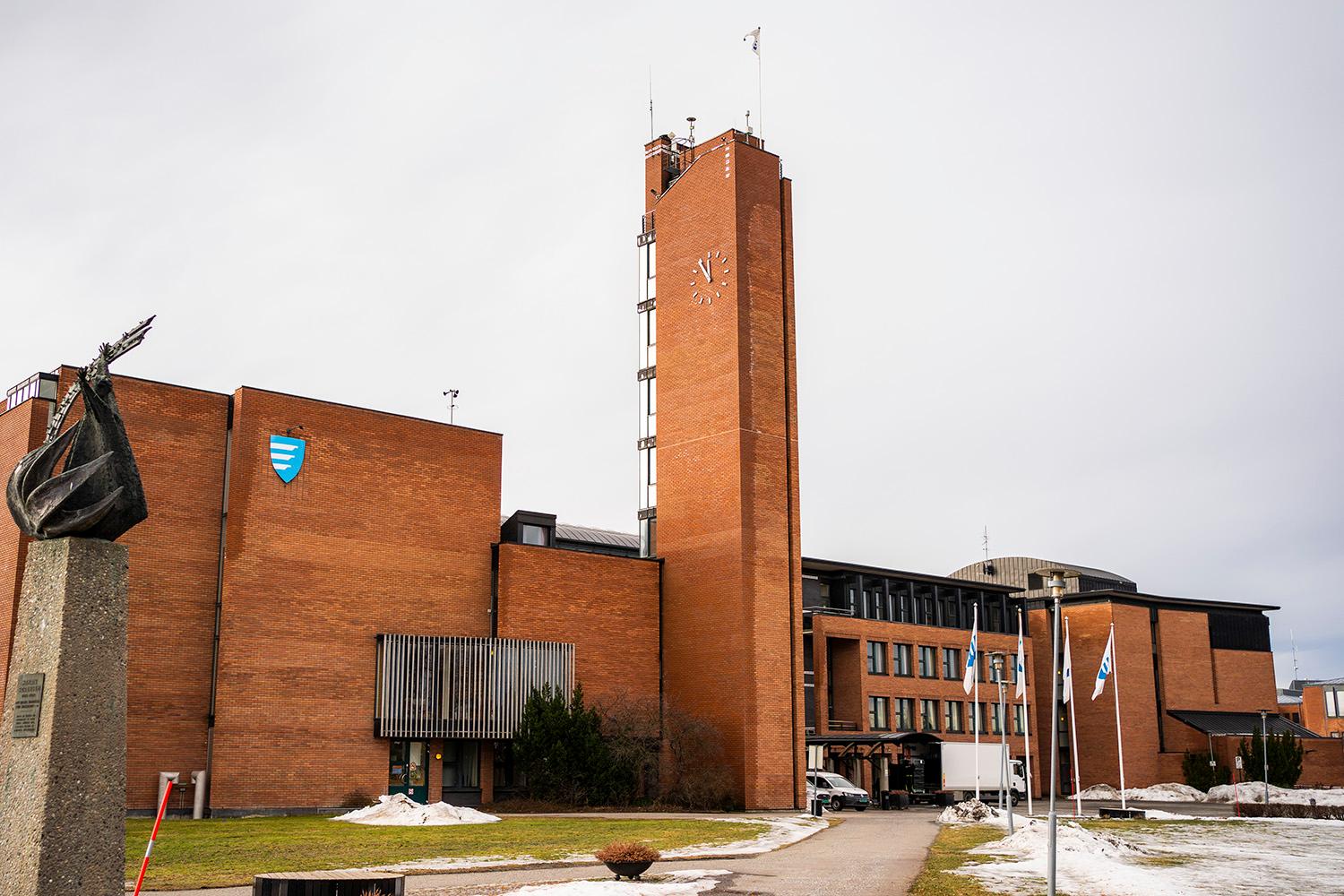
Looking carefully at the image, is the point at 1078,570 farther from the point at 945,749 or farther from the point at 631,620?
the point at 631,620

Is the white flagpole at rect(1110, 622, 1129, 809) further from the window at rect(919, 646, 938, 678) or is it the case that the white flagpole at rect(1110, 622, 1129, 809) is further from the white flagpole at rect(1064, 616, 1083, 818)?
the window at rect(919, 646, 938, 678)

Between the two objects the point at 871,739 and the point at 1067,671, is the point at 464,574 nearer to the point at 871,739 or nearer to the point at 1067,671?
the point at 871,739

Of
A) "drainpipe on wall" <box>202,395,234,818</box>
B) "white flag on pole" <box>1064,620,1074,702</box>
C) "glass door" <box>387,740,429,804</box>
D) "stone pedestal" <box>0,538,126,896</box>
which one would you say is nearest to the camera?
"stone pedestal" <box>0,538,126,896</box>

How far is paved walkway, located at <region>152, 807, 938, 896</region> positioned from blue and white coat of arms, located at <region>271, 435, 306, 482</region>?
20.6m

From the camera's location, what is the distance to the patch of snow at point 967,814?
1586 inches

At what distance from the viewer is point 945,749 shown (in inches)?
2314

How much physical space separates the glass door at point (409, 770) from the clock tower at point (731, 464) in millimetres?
10615

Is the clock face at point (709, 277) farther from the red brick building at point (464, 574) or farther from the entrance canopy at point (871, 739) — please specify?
the entrance canopy at point (871, 739)

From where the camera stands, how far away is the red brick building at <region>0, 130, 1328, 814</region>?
3866 cm

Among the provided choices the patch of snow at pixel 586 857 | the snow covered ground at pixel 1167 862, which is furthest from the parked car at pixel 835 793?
the snow covered ground at pixel 1167 862

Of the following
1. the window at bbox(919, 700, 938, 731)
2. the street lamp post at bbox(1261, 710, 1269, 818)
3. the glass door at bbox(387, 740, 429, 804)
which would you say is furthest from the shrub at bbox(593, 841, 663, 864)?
the window at bbox(919, 700, 938, 731)

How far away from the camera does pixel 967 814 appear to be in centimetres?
4116

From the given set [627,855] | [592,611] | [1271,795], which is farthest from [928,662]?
[627,855]

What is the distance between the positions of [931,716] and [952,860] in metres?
43.5
